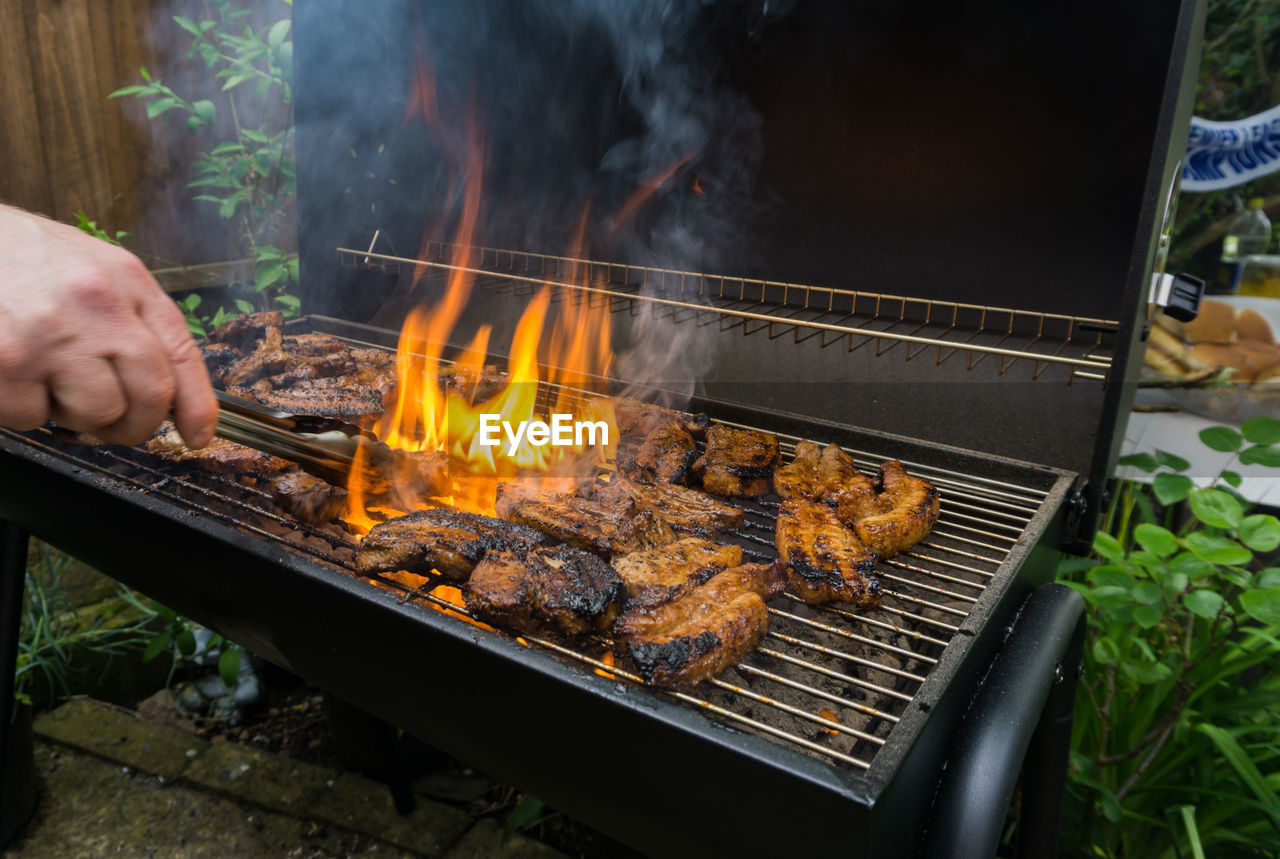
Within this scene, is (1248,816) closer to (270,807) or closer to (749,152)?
(749,152)

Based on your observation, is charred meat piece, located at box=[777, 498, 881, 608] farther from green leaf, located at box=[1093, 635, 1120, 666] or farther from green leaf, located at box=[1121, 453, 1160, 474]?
green leaf, located at box=[1121, 453, 1160, 474]

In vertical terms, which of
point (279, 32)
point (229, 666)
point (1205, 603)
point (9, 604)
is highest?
point (279, 32)

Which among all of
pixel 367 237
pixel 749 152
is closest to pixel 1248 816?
pixel 749 152

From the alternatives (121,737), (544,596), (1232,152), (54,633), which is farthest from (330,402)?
(1232,152)

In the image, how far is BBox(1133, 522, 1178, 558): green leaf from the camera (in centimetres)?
245

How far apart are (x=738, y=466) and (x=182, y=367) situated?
57.3 inches

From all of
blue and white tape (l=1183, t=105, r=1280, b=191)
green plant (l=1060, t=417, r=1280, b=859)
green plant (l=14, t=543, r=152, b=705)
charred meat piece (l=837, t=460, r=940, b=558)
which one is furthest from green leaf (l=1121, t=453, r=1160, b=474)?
green plant (l=14, t=543, r=152, b=705)

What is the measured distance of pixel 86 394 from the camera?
1.46 metres

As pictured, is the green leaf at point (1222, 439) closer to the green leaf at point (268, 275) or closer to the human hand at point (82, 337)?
the human hand at point (82, 337)

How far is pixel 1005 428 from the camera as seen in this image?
109 inches

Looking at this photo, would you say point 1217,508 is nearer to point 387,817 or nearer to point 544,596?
point 544,596

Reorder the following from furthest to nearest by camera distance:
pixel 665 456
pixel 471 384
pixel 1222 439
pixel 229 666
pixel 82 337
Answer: pixel 229 666 → pixel 471 384 → pixel 1222 439 → pixel 665 456 → pixel 82 337

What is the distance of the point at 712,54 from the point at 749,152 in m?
0.38

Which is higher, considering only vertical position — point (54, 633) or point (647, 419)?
point (647, 419)
